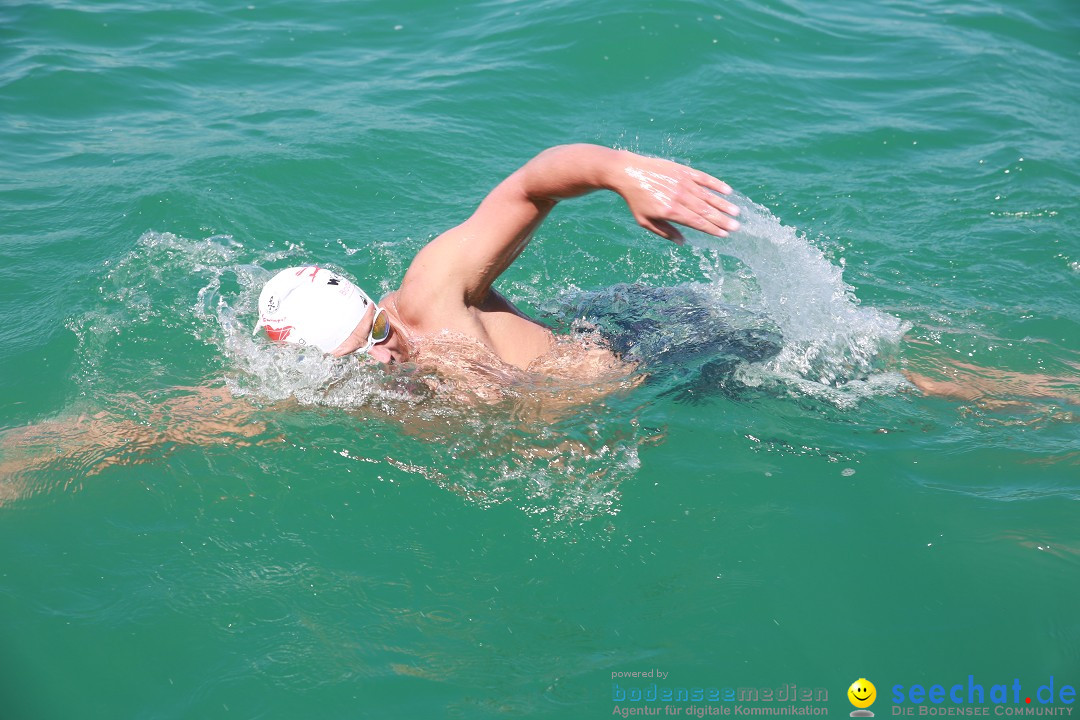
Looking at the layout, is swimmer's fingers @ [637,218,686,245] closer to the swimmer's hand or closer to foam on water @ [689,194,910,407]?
the swimmer's hand

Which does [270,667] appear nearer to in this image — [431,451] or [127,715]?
[127,715]

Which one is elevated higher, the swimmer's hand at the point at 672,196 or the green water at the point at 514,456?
the swimmer's hand at the point at 672,196

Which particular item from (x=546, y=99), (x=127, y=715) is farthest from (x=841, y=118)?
(x=127, y=715)

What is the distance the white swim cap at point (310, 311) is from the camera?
4426 millimetres

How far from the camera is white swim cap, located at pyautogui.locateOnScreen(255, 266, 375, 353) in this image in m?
4.43

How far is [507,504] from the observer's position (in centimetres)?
463

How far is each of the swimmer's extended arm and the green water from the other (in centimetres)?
72

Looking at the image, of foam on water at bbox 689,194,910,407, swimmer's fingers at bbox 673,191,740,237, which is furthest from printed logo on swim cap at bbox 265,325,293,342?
foam on water at bbox 689,194,910,407

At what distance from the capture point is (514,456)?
15.6ft

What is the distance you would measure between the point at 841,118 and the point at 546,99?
3041mm

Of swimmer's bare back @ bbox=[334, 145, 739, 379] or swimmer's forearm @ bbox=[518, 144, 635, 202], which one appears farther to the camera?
swimmer's forearm @ bbox=[518, 144, 635, 202]

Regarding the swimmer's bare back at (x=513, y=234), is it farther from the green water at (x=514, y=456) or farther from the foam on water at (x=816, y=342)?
the foam on water at (x=816, y=342)

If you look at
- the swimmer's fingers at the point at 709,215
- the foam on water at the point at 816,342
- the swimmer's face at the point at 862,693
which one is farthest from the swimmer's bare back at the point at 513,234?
the swimmer's face at the point at 862,693

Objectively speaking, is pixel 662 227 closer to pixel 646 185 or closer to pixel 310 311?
pixel 646 185
